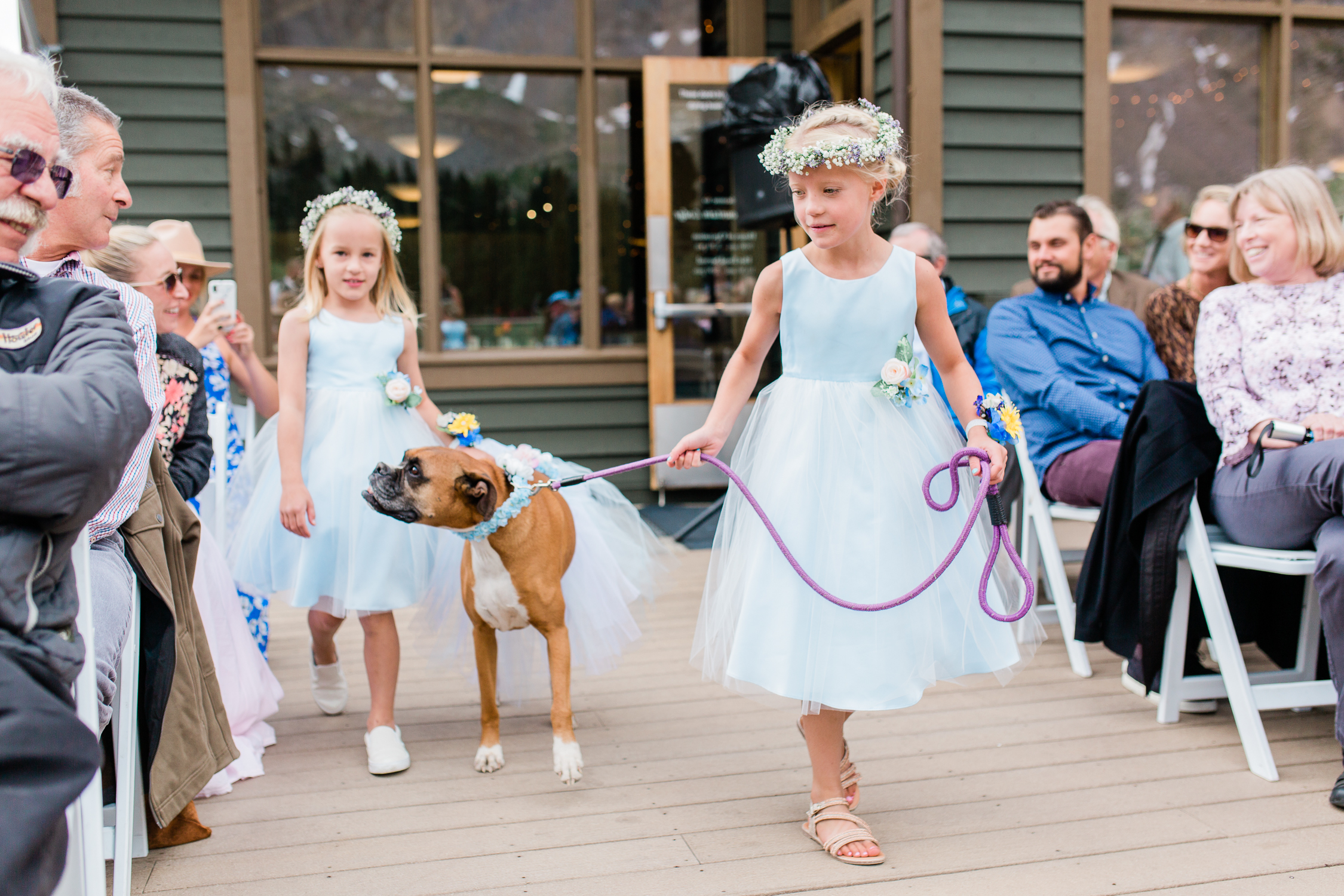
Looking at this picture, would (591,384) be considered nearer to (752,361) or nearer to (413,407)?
(413,407)

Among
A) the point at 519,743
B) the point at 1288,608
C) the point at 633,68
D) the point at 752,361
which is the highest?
the point at 633,68

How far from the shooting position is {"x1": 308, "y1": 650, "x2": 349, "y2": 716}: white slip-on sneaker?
2.96 meters

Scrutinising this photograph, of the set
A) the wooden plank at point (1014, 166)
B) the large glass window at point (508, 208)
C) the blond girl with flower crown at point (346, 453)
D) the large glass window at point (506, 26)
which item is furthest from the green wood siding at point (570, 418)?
the blond girl with flower crown at point (346, 453)

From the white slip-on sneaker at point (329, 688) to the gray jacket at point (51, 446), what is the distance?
1.70 m

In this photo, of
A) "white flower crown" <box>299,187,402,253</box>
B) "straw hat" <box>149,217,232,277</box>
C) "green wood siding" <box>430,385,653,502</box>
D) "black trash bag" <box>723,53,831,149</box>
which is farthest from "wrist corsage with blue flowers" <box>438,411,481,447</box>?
"green wood siding" <box>430,385,653,502</box>

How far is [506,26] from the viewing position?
5855mm

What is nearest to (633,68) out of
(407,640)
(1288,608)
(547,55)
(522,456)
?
(547,55)

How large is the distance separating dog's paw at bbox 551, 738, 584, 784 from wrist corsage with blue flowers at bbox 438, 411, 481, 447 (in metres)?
0.76

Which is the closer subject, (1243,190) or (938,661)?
(938,661)

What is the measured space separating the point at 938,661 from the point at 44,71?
1872 millimetres

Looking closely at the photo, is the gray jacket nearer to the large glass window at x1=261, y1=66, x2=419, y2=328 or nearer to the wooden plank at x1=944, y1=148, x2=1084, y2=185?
the large glass window at x1=261, y1=66, x2=419, y2=328

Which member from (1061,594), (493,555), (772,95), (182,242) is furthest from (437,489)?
(772,95)

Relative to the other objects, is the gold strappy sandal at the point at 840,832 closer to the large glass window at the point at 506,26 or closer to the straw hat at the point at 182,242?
the straw hat at the point at 182,242

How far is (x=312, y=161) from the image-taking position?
5.73 metres
